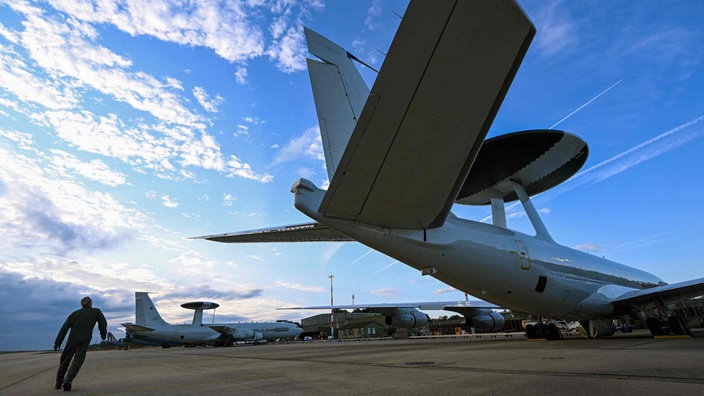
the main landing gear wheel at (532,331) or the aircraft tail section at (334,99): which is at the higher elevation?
the aircraft tail section at (334,99)

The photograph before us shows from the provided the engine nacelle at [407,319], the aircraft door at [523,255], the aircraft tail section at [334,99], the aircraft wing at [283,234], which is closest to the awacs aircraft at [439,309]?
the engine nacelle at [407,319]

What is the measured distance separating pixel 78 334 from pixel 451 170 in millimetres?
6739

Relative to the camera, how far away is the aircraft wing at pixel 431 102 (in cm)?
414

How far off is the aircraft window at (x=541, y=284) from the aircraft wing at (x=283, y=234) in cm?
678

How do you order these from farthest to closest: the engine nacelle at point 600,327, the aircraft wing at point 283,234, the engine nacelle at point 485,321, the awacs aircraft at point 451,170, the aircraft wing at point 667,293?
1. the engine nacelle at point 485,321
2. the engine nacelle at point 600,327
3. the aircraft wing at point 667,293
4. the aircraft wing at point 283,234
5. the awacs aircraft at point 451,170

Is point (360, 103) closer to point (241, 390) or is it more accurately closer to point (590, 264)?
point (241, 390)

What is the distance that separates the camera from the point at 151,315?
38375mm

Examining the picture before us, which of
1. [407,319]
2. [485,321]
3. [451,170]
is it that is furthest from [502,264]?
[407,319]

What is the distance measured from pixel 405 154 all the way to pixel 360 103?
3.37 metres

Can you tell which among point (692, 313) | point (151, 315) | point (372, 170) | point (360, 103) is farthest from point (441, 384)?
point (692, 313)

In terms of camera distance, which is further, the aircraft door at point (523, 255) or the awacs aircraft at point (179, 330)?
the awacs aircraft at point (179, 330)

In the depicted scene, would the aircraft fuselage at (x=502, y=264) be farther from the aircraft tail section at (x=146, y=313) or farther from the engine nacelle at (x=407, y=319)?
the aircraft tail section at (x=146, y=313)

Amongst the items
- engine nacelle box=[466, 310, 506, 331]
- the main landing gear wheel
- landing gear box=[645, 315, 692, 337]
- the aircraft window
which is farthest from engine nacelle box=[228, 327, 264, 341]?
landing gear box=[645, 315, 692, 337]

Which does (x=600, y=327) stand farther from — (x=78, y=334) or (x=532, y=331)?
(x=78, y=334)
